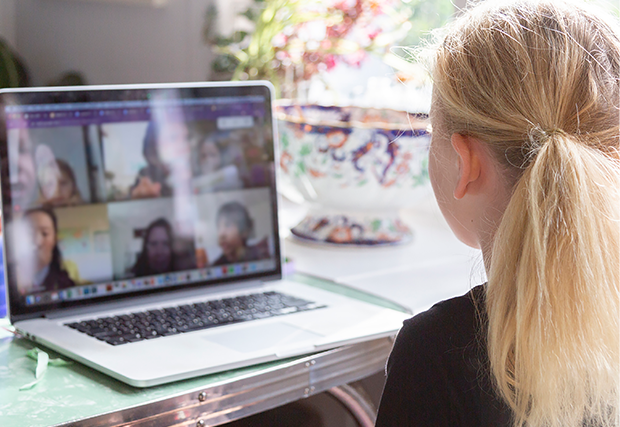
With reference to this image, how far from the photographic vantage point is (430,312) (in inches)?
20.9

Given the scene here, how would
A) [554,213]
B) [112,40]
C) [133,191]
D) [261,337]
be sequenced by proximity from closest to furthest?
[554,213] < [261,337] < [133,191] < [112,40]

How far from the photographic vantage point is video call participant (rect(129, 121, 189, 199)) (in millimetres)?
792

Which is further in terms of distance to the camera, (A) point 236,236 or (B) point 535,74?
(A) point 236,236

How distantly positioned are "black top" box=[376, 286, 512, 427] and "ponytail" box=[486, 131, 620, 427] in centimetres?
2

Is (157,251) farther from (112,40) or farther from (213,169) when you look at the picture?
(112,40)

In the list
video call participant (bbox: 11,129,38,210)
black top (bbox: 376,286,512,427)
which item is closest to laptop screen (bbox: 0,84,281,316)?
video call participant (bbox: 11,129,38,210)

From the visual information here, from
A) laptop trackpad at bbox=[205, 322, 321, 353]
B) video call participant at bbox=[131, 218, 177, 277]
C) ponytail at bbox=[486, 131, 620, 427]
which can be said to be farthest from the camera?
video call participant at bbox=[131, 218, 177, 277]

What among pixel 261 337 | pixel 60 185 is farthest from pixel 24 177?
pixel 261 337

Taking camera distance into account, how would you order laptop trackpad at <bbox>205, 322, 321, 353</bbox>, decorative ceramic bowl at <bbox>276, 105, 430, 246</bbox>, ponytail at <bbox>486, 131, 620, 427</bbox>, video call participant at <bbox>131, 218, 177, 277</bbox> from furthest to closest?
decorative ceramic bowl at <bbox>276, 105, 430, 246</bbox>, video call participant at <bbox>131, 218, 177, 277</bbox>, laptop trackpad at <bbox>205, 322, 321, 353</bbox>, ponytail at <bbox>486, 131, 620, 427</bbox>

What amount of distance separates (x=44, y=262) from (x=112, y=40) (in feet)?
1.23

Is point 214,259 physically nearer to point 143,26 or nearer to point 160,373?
point 160,373

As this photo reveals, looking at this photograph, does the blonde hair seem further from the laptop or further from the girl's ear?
the laptop

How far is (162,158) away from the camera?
80 centimetres

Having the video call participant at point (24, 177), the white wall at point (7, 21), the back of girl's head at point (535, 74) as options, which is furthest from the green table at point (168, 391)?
the white wall at point (7, 21)
